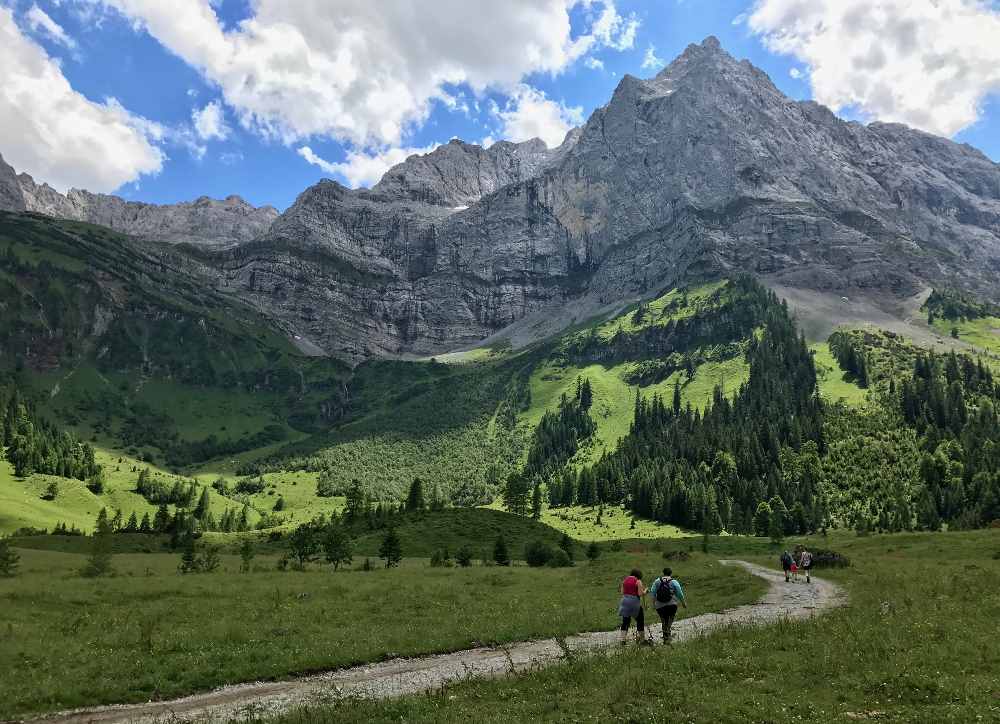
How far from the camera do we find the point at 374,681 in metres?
25.9

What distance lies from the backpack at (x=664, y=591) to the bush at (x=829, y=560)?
154ft

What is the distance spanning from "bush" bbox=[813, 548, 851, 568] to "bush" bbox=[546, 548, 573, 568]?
31073 mm

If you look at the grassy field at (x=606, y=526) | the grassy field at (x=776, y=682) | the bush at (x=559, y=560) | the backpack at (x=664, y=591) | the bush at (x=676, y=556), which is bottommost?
the grassy field at (x=606, y=526)

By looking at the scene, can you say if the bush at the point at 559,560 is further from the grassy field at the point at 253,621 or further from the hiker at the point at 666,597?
the hiker at the point at 666,597

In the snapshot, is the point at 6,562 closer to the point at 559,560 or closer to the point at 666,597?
the point at 559,560

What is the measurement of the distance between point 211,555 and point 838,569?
7727 centimetres

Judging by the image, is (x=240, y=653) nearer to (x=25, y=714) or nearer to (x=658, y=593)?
(x=25, y=714)

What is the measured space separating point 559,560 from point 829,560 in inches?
1310

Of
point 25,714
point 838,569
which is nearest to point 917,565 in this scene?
point 838,569

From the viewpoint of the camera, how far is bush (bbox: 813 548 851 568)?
216 feet

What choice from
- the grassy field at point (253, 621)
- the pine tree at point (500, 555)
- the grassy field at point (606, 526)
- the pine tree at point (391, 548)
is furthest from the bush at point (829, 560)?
the grassy field at point (606, 526)

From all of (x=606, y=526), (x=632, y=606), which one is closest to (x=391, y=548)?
(x=632, y=606)

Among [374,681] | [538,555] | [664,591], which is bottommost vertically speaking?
[538,555]

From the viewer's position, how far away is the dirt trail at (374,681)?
72.7 feet
